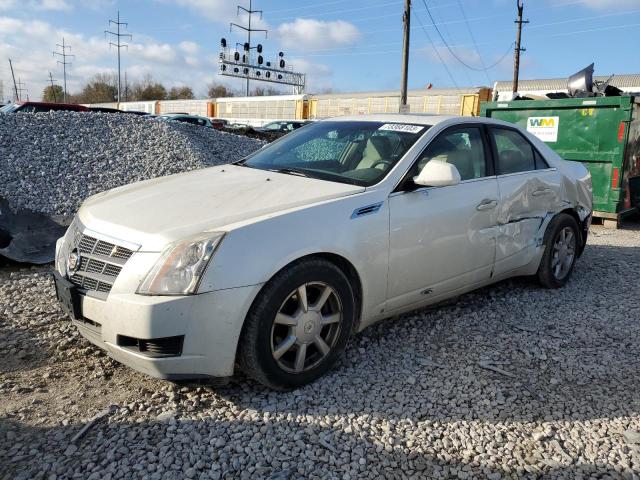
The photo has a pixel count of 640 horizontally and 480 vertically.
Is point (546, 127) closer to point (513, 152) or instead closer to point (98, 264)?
point (513, 152)

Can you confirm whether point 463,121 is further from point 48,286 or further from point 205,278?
point 48,286

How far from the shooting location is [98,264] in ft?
9.67

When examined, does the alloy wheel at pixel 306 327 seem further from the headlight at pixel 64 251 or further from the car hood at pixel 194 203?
the headlight at pixel 64 251

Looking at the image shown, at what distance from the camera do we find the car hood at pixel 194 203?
9.48 feet

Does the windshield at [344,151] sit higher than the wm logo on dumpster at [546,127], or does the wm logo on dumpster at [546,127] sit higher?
the wm logo on dumpster at [546,127]

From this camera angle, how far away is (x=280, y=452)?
2.60 m

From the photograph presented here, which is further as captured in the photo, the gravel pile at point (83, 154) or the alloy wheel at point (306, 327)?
the gravel pile at point (83, 154)

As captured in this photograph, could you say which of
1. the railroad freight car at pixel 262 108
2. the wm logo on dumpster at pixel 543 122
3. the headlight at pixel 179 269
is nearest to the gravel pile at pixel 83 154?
the headlight at pixel 179 269

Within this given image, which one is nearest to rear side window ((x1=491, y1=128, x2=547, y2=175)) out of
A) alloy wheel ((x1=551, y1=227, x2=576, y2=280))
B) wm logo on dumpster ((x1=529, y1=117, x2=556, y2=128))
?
alloy wheel ((x1=551, y1=227, x2=576, y2=280))

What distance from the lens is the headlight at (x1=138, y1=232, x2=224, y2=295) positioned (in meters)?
2.69

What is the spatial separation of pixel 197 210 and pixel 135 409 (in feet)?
3.70

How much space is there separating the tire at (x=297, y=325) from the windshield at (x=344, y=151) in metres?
0.78

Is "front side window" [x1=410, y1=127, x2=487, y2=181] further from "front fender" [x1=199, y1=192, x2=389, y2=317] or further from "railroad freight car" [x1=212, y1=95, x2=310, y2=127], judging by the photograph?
"railroad freight car" [x1=212, y1=95, x2=310, y2=127]

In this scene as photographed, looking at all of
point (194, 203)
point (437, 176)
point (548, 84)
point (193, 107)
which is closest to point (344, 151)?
point (437, 176)
